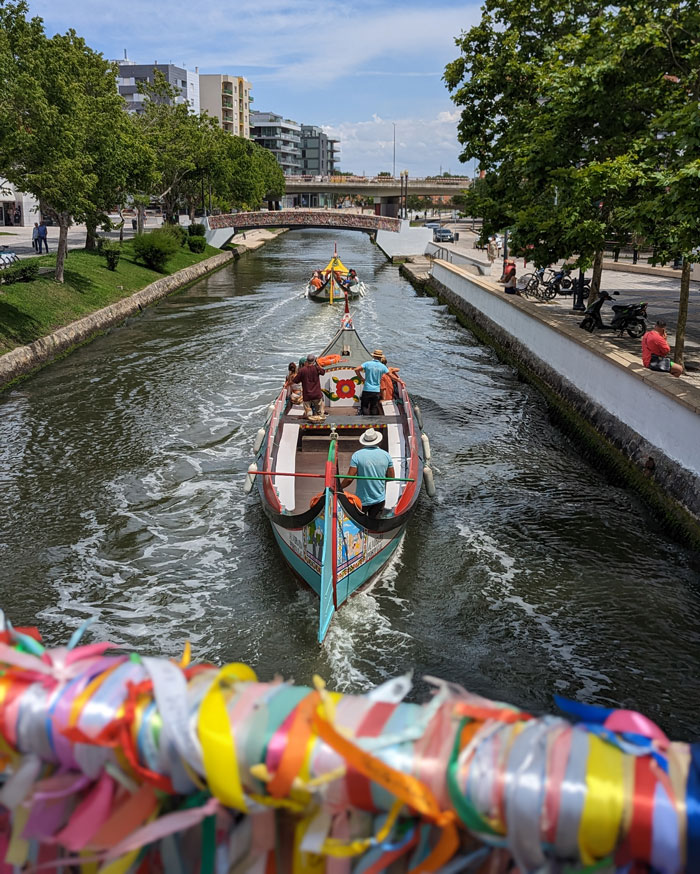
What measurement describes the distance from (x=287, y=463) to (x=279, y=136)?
162379 millimetres

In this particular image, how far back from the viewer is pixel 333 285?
35781 millimetres

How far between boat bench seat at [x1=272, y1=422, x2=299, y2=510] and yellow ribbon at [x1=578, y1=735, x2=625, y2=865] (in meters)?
8.18

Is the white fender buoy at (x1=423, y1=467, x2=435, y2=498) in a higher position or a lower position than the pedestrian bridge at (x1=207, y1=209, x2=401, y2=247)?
lower

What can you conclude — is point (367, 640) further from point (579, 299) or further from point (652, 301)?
point (652, 301)

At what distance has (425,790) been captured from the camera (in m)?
1.92

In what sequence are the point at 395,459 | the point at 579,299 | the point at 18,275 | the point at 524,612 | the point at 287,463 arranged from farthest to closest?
Answer: the point at 18,275
the point at 579,299
the point at 395,459
the point at 287,463
the point at 524,612

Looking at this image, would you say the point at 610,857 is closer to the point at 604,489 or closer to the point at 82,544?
the point at 82,544

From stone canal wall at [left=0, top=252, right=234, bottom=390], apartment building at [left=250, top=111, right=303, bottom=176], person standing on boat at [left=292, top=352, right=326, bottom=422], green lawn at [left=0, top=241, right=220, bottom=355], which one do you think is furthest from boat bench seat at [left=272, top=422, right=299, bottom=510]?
apartment building at [left=250, top=111, right=303, bottom=176]

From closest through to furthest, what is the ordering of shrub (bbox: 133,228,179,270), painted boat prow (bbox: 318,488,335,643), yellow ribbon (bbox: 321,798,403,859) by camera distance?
yellow ribbon (bbox: 321,798,403,859) < painted boat prow (bbox: 318,488,335,643) < shrub (bbox: 133,228,179,270)

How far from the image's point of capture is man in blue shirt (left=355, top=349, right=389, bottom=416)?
13.7 metres

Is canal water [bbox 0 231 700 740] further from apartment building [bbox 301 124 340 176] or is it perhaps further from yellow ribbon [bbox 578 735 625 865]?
apartment building [bbox 301 124 340 176]

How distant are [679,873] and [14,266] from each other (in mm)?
30977

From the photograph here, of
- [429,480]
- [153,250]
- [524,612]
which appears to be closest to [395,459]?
[429,480]

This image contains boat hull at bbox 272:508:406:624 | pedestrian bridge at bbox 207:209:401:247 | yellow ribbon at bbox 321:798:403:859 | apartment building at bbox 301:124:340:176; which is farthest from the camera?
apartment building at bbox 301:124:340:176
